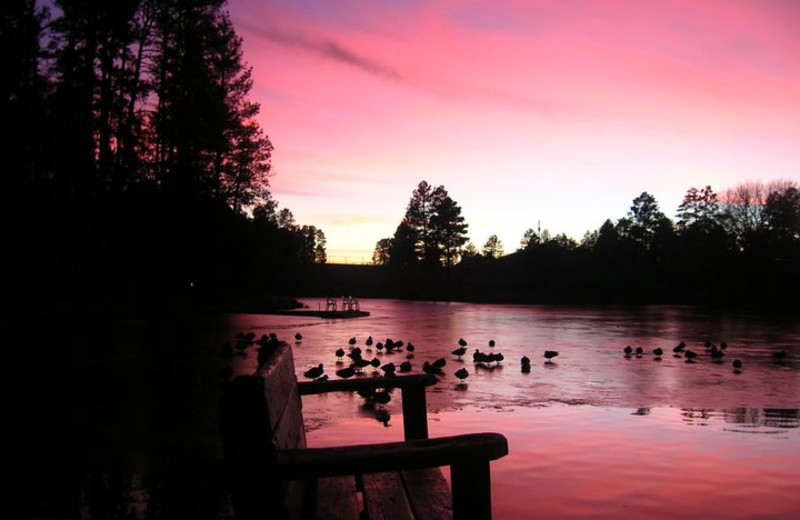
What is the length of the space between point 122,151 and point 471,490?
35.5 meters

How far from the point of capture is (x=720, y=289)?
74.4 metres

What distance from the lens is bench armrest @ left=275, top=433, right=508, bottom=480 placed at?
1.93m

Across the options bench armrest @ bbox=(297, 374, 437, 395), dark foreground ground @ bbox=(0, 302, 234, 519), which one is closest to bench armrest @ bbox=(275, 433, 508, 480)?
dark foreground ground @ bbox=(0, 302, 234, 519)

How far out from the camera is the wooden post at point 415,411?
4086 mm

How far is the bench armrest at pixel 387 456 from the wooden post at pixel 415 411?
1881 millimetres

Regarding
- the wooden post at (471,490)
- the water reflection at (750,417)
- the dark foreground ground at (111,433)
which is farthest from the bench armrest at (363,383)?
the water reflection at (750,417)

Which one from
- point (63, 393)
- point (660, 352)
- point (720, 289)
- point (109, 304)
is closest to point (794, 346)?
point (660, 352)

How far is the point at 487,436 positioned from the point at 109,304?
2823cm

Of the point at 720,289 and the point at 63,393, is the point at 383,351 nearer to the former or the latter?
the point at 63,393

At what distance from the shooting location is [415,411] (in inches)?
161

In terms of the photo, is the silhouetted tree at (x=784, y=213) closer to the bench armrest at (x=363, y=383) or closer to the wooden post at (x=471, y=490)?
the bench armrest at (x=363, y=383)

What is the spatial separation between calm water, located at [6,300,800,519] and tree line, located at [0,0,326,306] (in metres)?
13.8

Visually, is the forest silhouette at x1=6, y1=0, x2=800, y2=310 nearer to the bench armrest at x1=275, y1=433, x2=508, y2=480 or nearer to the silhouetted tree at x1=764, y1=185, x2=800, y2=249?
the silhouetted tree at x1=764, y1=185, x2=800, y2=249

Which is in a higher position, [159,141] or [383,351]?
[159,141]
